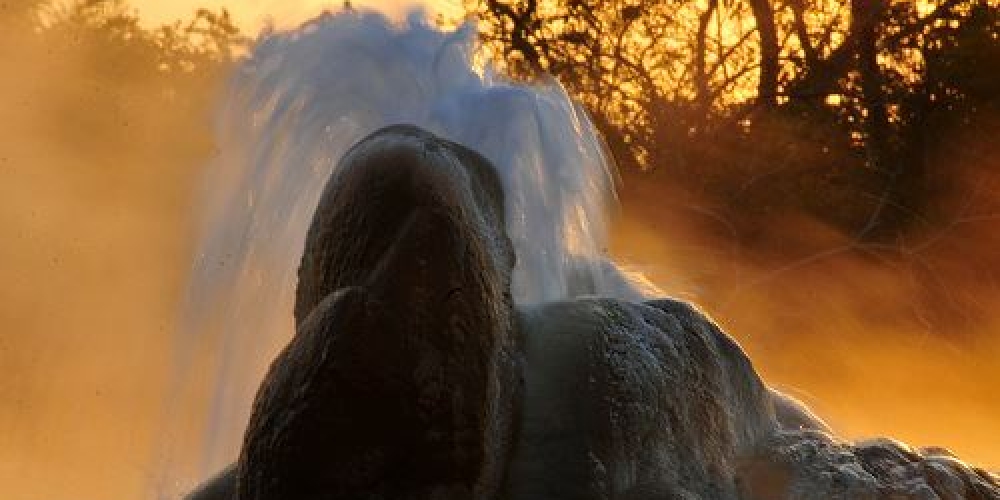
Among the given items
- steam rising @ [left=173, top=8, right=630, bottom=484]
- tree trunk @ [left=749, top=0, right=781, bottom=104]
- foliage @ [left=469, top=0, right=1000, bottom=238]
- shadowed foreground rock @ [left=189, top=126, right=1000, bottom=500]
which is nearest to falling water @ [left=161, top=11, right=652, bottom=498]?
steam rising @ [left=173, top=8, right=630, bottom=484]

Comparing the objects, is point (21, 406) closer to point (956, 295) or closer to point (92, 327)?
point (92, 327)

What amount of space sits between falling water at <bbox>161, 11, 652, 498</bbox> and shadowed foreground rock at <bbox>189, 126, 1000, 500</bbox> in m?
0.44

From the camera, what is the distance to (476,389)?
2.83 m

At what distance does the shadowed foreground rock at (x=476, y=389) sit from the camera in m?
2.72

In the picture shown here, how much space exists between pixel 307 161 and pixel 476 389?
1324mm

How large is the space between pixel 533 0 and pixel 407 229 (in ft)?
45.4

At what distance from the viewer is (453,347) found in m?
2.82

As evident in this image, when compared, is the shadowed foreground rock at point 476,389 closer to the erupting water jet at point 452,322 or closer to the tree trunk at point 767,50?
the erupting water jet at point 452,322

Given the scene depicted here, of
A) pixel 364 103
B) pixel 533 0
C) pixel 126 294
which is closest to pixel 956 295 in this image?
pixel 533 0

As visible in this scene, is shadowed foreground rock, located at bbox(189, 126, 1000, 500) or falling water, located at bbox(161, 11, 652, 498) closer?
shadowed foreground rock, located at bbox(189, 126, 1000, 500)

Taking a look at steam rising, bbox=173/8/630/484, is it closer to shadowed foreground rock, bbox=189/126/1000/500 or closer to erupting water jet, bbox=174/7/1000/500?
erupting water jet, bbox=174/7/1000/500

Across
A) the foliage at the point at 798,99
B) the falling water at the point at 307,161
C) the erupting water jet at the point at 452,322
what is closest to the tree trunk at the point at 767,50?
the foliage at the point at 798,99

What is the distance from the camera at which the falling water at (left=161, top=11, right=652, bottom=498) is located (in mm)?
3902

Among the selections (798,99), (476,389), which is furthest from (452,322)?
(798,99)
